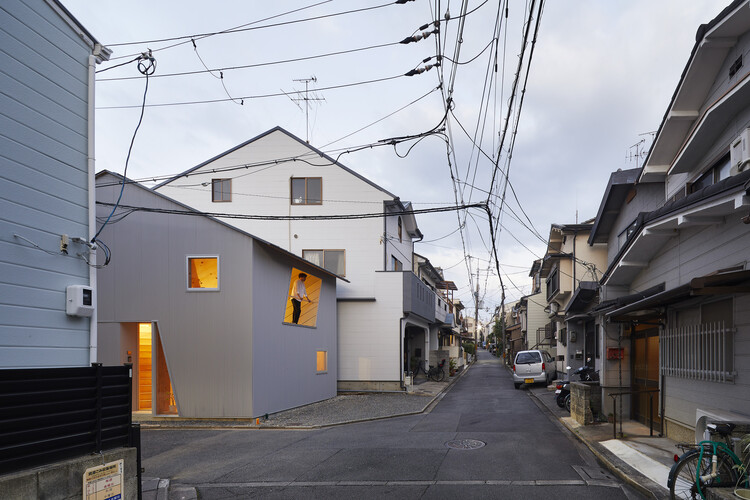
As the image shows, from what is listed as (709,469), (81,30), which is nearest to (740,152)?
(709,469)

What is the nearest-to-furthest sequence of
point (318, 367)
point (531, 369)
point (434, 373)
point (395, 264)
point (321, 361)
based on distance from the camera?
point (318, 367)
point (321, 361)
point (531, 369)
point (395, 264)
point (434, 373)

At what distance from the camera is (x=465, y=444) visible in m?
10.9

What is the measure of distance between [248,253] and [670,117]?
1047 cm

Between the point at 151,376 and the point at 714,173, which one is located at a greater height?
the point at 714,173

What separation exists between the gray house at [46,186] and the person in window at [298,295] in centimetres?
959

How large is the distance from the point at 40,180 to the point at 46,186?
0.40 feet

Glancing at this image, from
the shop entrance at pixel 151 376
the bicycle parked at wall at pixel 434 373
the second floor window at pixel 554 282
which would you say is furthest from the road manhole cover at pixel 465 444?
the bicycle parked at wall at pixel 434 373

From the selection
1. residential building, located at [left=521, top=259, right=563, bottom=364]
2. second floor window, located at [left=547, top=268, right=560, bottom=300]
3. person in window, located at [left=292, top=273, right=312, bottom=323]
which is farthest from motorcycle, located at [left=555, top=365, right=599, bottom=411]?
residential building, located at [left=521, top=259, right=563, bottom=364]

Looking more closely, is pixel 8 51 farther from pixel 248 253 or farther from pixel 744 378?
pixel 744 378

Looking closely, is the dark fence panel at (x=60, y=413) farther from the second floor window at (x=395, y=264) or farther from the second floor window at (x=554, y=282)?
the second floor window at (x=554, y=282)

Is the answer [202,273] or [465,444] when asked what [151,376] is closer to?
[202,273]

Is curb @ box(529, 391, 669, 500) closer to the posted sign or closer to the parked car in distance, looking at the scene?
the posted sign

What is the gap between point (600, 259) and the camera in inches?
922

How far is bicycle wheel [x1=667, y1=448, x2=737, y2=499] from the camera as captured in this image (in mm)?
5733
